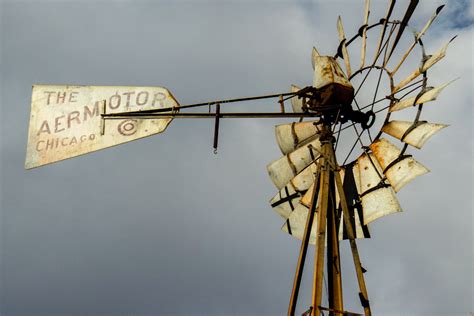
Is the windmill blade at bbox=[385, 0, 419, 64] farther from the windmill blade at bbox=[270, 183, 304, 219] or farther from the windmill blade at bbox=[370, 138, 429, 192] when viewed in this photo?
the windmill blade at bbox=[270, 183, 304, 219]

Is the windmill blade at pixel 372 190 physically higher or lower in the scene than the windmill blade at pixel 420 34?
lower

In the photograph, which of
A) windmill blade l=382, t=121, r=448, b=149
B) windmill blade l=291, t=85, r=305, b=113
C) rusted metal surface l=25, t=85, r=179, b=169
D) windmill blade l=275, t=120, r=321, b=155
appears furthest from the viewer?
windmill blade l=291, t=85, r=305, b=113

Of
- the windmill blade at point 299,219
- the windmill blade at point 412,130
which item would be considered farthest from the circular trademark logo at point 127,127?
the windmill blade at point 412,130

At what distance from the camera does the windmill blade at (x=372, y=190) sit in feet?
23.9

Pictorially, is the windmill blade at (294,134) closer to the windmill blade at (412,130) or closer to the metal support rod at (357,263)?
the windmill blade at (412,130)

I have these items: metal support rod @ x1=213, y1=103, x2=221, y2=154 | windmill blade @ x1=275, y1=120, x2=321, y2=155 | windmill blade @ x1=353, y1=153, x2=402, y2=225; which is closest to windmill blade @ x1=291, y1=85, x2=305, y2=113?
windmill blade @ x1=275, y1=120, x2=321, y2=155

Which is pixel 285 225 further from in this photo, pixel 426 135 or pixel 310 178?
pixel 426 135

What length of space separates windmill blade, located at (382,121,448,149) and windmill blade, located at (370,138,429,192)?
0.55ft

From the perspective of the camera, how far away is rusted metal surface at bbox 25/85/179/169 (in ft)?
24.8

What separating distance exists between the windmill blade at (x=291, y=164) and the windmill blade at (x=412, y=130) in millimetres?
1187

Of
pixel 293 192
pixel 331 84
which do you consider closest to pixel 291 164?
pixel 293 192

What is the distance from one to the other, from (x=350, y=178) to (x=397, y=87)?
1.39 meters

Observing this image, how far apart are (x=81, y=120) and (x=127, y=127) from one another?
2.12 feet

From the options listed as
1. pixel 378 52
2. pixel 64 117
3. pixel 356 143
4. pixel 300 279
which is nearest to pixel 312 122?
pixel 356 143
